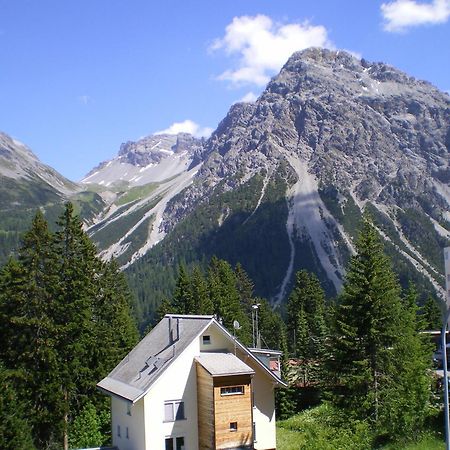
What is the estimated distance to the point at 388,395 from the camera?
3531cm

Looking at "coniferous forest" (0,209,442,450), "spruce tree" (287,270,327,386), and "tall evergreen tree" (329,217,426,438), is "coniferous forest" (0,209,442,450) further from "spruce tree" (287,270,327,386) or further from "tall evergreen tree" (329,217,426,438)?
"spruce tree" (287,270,327,386)

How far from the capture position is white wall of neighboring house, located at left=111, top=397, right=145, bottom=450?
33375 mm

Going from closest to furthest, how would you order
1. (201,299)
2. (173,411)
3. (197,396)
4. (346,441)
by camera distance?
(346,441) → (173,411) → (197,396) → (201,299)

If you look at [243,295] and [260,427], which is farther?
[243,295]

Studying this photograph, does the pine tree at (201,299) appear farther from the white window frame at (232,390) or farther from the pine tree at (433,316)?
the white window frame at (232,390)

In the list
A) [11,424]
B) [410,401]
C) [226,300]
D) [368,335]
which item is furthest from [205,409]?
[226,300]

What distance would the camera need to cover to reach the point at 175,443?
110ft

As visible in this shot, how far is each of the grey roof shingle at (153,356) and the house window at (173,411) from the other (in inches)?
74.1

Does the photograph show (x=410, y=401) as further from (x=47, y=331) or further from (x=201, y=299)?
(x=201, y=299)

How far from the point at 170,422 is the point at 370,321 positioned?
14281 millimetres

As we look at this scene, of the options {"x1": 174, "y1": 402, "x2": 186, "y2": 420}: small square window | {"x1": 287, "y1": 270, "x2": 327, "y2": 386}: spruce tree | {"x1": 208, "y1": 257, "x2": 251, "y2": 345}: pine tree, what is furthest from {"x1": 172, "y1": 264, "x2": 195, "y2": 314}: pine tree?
{"x1": 174, "y1": 402, "x2": 186, "y2": 420}: small square window

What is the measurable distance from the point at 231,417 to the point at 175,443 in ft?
12.1

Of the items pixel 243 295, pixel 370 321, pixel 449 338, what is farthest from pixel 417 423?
pixel 243 295

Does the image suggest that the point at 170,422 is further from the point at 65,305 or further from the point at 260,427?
the point at 65,305
